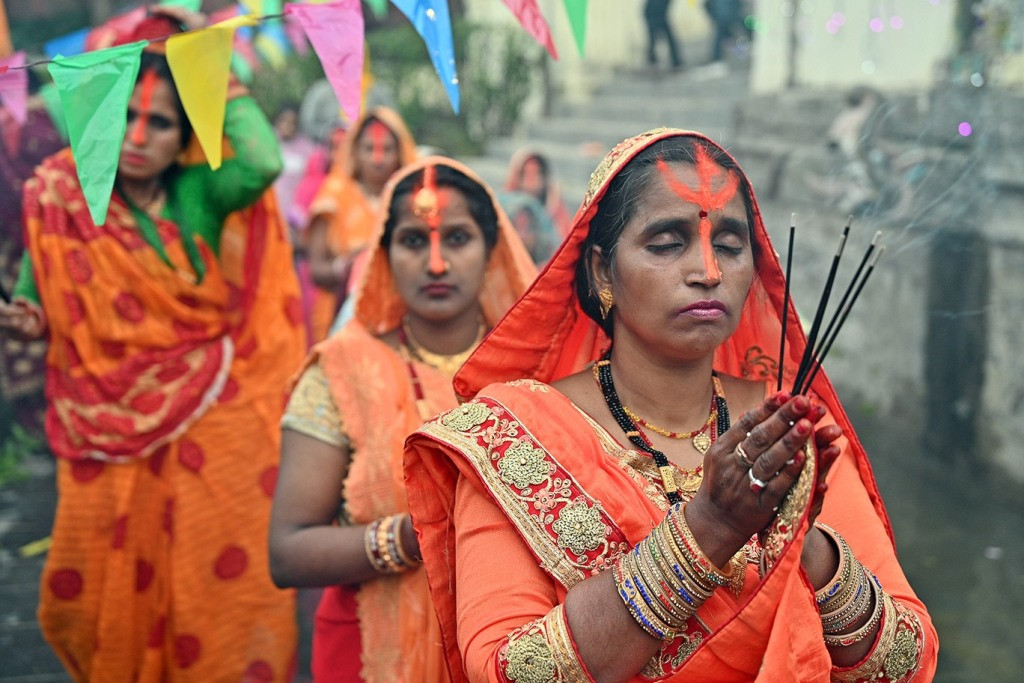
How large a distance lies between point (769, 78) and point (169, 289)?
5.78 m

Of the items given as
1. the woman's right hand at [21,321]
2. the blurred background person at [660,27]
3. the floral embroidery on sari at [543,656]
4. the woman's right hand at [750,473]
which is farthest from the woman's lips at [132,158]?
the blurred background person at [660,27]

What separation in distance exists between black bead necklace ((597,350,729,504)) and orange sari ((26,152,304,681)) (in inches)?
86.5

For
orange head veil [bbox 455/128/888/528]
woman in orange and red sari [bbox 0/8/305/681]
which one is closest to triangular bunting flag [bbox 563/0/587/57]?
orange head veil [bbox 455/128/888/528]

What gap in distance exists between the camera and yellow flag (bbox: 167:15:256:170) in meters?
2.64

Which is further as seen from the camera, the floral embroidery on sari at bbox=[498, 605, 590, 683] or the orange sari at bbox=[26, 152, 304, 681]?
the orange sari at bbox=[26, 152, 304, 681]

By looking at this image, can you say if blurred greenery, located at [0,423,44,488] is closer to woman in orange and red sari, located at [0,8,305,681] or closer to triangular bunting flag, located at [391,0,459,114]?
woman in orange and red sari, located at [0,8,305,681]

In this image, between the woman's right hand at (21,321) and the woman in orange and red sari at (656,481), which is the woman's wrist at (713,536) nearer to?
the woman in orange and red sari at (656,481)

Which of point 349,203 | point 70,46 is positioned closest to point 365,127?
point 349,203

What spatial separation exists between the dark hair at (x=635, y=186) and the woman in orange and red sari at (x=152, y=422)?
225 cm

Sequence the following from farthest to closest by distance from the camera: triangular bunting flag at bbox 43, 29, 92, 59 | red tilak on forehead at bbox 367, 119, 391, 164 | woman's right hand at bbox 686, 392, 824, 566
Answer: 1. red tilak on forehead at bbox 367, 119, 391, 164
2. triangular bunting flag at bbox 43, 29, 92, 59
3. woman's right hand at bbox 686, 392, 824, 566

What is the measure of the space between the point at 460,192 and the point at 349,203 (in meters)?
3.64

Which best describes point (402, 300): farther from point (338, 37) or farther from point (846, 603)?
point (846, 603)

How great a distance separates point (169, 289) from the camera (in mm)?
3861

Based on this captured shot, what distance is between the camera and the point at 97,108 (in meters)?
2.52
